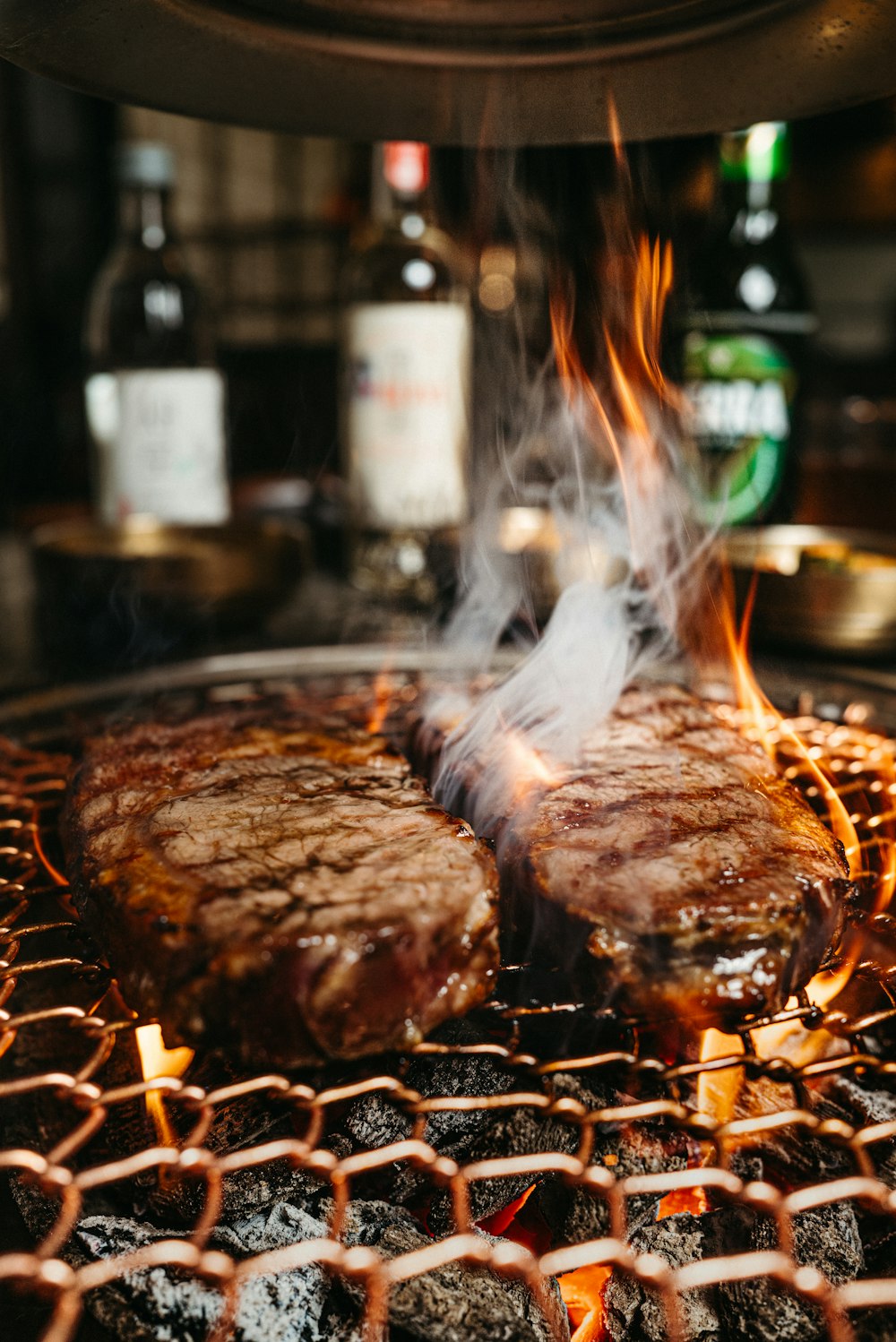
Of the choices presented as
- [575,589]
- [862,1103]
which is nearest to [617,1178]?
[862,1103]

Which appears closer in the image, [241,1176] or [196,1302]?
[196,1302]

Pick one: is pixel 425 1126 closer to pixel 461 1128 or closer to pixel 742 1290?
pixel 461 1128

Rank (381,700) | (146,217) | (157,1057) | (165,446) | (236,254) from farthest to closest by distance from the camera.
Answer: (236,254) < (146,217) < (165,446) < (381,700) < (157,1057)

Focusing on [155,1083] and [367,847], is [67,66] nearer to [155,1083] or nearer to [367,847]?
[367,847]

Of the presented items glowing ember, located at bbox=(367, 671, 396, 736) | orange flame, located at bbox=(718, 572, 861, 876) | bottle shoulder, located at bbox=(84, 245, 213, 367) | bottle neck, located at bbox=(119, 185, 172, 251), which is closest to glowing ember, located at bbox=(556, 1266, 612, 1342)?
orange flame, located at bbox=(718, 572, 861, 876)

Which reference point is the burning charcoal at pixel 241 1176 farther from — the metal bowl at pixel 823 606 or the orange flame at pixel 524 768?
the metal bowl at pixel 823 606

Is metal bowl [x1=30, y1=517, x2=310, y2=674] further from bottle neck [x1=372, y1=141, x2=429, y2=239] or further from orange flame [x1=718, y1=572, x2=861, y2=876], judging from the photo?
bottle neck [x1=372, y1=141, x2=429, y2=239]

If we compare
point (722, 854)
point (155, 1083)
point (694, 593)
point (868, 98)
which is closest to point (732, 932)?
point (722, 854)

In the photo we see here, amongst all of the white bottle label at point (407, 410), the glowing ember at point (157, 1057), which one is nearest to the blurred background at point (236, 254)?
the white bottle label at point (407, 410)
